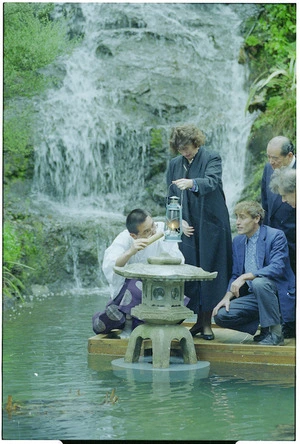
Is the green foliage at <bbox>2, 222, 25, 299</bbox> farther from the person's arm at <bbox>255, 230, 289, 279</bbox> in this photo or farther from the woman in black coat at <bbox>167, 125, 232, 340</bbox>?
the person's arm at <bbox>255, 230, 289, 279</bbox>

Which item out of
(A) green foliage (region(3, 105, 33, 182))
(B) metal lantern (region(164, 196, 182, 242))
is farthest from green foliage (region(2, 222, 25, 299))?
(B) metal lantern (region(164, 196, 182, 242))

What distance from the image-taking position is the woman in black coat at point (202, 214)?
21.2 feet

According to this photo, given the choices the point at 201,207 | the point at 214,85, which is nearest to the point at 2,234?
the point at 201,207

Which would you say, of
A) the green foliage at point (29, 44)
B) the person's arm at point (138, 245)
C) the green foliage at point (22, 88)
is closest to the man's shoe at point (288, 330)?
the person's arm at point (138, 245)

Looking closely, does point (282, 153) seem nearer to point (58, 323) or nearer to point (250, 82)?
point (250, 82)

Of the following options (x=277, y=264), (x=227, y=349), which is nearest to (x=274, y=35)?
(x=277, y=264)

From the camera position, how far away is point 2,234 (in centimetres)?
636

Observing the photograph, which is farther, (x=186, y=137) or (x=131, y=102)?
(x=131, y=102)

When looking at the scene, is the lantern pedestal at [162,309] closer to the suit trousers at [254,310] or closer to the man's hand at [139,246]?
the man's hand at [139,246]

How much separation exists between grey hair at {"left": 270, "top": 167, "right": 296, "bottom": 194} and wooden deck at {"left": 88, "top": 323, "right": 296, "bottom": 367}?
0.90 metres

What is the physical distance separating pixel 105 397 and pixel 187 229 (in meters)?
1.20

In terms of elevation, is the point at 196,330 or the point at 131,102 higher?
the point at 131,102

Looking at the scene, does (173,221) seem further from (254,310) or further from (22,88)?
(22,88)

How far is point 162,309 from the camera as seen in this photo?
6.19m
